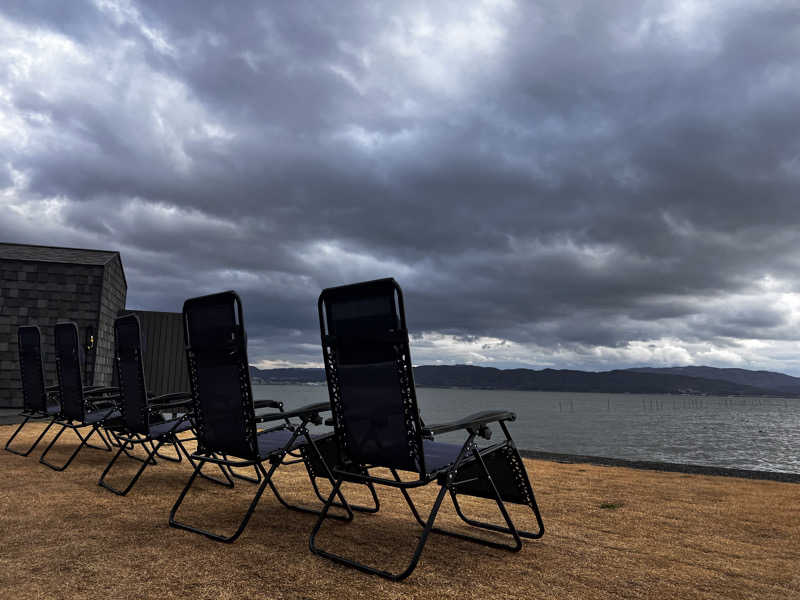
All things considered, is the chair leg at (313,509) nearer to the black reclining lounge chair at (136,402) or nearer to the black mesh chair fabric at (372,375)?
the black mesh chair fabric at (372,375)

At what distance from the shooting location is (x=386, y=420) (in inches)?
103

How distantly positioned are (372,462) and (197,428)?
50.4 inches

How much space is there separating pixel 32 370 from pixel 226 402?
405 cm

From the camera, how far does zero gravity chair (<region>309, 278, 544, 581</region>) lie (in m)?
2.51

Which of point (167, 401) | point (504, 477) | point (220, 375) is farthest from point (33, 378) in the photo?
point (504, 477)

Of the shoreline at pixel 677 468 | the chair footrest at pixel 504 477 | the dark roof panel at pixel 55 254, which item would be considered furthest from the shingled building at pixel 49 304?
the chair footrest at pixel 504 477

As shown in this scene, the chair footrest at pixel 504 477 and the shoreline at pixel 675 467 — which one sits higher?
the chair footrest at pixel 504 477

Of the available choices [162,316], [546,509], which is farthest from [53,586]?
[162,316]

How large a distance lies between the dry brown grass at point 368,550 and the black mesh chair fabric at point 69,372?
2.38 feet

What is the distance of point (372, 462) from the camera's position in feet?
8.88

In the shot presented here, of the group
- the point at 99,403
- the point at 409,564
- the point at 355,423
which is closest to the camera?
the point at 409,564

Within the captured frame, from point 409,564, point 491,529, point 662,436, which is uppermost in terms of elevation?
point 409,564

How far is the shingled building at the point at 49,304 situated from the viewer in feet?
45.2

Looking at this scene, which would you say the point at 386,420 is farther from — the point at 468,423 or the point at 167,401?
the point at 167,401
